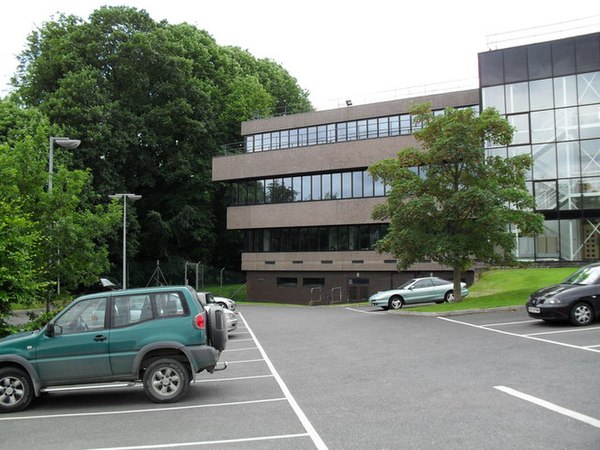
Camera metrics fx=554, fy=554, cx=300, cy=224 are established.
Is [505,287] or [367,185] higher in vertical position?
[367,185]

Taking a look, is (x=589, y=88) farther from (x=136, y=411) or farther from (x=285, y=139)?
(x=136, y=411)

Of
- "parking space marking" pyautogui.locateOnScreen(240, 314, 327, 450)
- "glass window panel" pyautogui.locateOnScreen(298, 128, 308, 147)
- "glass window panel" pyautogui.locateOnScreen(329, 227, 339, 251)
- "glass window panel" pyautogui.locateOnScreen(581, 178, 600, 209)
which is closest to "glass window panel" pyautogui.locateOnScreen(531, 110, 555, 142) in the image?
"glass window panel" pyautogui.locateOnScreen(581, 178, 600, 209)

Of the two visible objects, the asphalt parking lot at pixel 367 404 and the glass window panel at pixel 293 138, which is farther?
the glass window panel at pixel 293 138

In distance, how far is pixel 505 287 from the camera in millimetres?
26531

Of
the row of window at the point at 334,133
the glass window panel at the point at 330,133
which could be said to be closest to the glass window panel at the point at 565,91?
the row of window at the point at 334,133

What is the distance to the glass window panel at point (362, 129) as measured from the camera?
39906 millimetres

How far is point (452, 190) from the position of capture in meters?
22.7

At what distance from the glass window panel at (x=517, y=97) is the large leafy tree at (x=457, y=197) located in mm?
11585

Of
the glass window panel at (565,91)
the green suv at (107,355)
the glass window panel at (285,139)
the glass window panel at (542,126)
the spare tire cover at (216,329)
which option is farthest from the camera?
the glass window panel at (285,139)

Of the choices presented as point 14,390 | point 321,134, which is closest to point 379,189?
point 321,134

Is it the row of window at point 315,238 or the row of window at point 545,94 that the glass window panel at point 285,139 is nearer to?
the row of window at point 315,238

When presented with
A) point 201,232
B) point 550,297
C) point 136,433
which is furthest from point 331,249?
point 136,433

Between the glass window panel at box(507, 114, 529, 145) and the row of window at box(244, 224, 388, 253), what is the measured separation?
10.2 m

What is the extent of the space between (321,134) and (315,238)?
790cm
